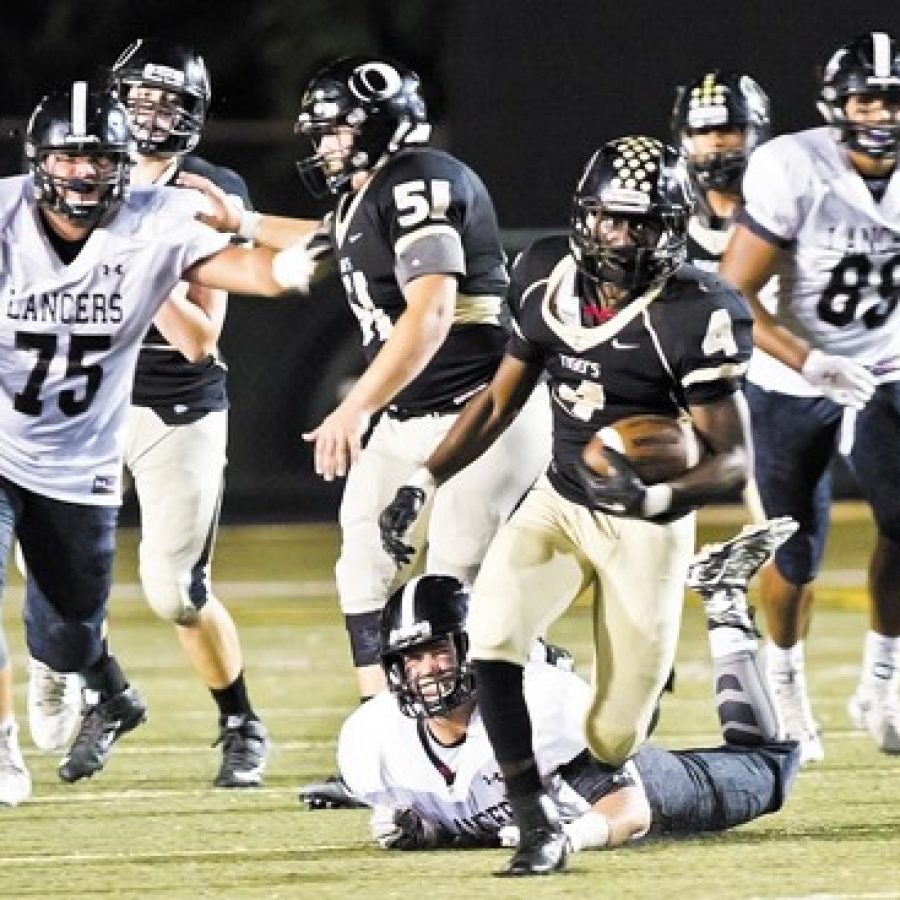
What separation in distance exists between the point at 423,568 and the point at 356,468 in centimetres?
69

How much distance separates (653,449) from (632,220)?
1.40ft

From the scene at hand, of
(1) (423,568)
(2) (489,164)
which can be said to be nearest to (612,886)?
(1) (423,568)

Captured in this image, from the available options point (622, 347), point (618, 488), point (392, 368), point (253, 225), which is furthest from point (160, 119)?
point (618, 488)

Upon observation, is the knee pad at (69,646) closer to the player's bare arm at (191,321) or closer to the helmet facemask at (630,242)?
the player's bare arm at (191,321)

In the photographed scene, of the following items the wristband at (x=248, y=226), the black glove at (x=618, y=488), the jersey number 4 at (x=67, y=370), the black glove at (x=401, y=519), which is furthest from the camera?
the wristband at (x=248, y=226)

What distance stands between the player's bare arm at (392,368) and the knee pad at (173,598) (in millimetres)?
1007

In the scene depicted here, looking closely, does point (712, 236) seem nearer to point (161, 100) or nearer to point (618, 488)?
point (161, 100)

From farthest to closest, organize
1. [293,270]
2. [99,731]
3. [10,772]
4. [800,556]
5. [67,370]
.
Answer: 1. [800,556]
2. [99,731]
3. [10,772]
4. [67,370]
5. [293,270]

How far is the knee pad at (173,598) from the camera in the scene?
272 inches

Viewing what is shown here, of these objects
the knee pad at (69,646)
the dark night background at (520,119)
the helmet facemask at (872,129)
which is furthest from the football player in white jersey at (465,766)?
the dark night background at (520,119)

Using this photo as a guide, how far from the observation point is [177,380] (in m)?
7.12

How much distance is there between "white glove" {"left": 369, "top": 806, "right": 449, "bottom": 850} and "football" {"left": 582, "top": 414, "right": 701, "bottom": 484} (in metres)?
0.84

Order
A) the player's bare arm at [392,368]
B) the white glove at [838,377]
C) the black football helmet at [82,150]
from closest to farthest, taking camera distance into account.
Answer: the player's bare arm at [392,368] → the black football helmet at [82,150] → the white glove at [838,377]

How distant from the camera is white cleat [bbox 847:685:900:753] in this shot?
7098 millimetres
